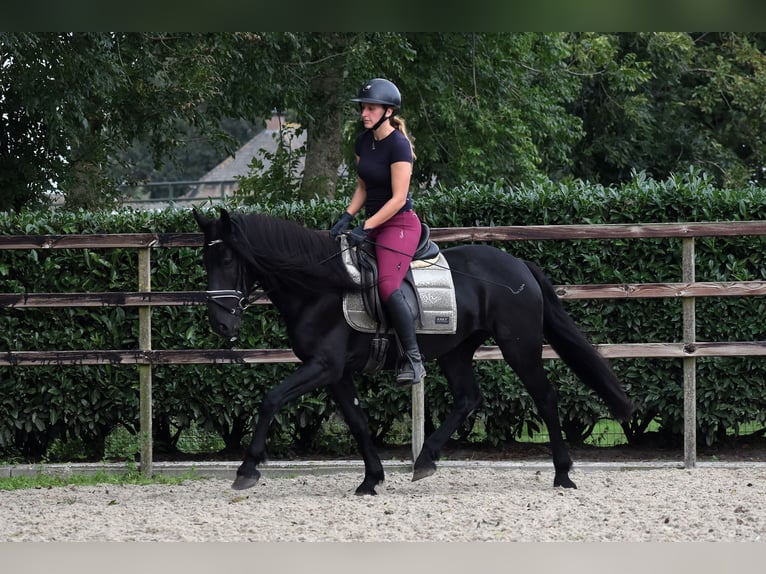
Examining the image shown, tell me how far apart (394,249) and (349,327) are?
56 centimetres

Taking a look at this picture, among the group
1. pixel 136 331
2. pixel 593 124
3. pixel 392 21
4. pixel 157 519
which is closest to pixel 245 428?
pixel 136 331

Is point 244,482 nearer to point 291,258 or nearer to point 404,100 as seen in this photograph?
point 291,258

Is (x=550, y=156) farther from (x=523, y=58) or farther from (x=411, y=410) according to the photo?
(x=411, y=410)

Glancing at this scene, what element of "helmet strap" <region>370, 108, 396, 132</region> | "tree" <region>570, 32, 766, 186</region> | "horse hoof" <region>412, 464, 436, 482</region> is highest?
"tree" <region>570, 32, 766, 186</region>

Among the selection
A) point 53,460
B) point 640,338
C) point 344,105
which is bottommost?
point 53,460

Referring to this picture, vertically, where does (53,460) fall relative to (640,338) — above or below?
below

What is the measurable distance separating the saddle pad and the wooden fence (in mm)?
1133

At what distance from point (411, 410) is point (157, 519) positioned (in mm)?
2838

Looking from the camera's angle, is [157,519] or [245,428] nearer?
[157,519]

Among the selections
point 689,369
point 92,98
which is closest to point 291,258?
point 689,369

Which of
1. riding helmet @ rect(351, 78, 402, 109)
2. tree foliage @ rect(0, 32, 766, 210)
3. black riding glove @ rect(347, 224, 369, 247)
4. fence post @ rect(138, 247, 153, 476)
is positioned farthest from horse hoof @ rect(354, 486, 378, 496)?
tree foliage @ rect(0, 32, 766, 210)

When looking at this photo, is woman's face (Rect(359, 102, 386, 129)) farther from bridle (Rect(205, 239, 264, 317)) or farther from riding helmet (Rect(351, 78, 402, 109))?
bridle (Rect(205, 239, 264, 317))

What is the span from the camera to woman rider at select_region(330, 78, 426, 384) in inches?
242

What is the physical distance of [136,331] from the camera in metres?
8.12
